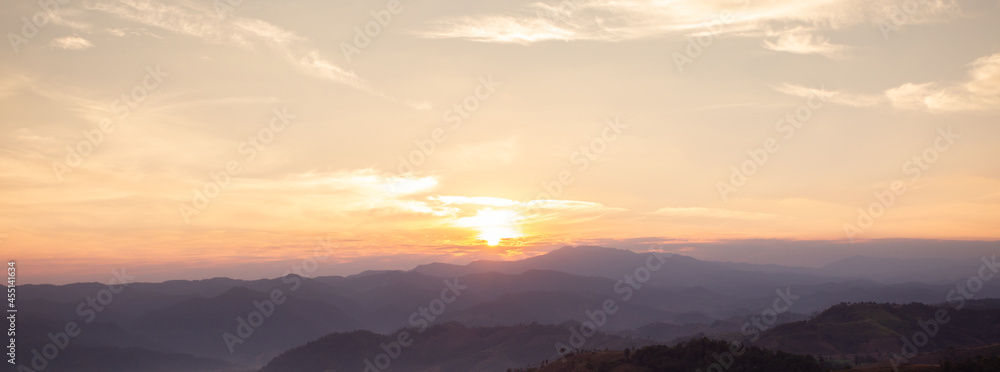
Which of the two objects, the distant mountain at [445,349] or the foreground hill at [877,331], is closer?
the foreground hill at [877,331]

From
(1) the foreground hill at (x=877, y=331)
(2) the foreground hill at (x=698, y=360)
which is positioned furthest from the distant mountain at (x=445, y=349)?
(2) the foreground hill at (x=698, y=360)

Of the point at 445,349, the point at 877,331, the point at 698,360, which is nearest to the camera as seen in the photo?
the point at 698,360

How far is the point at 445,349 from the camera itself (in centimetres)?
16025

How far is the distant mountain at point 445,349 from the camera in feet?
469

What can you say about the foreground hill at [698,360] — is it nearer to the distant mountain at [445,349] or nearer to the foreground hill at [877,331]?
the foreground hill at [877,331]

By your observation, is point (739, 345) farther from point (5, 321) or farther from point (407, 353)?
point (5, 321)

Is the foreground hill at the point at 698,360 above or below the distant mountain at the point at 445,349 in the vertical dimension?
above

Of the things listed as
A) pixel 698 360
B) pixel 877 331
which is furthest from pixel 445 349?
pixel 698 360

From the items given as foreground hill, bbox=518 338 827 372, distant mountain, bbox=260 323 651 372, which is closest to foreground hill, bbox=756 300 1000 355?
distant mountain, bbox=260 323 651 372

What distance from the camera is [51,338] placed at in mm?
192750

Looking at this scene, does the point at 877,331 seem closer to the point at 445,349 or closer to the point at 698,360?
the point at 698,360

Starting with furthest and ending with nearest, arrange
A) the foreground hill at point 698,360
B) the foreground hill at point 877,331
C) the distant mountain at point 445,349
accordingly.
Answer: the distant mountain at point 445,349 < the foreground hill at point 877,331 < the foreground hill at point 698,360

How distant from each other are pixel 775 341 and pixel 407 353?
95.5 metres

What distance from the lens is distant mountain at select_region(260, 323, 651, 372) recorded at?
469ft
